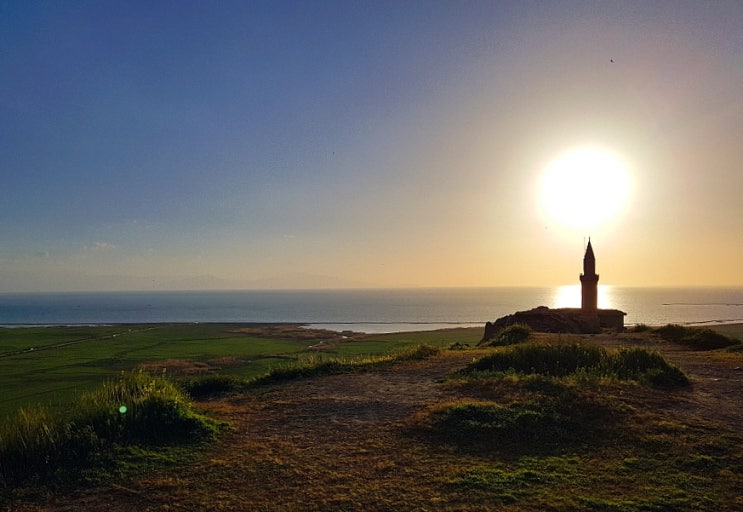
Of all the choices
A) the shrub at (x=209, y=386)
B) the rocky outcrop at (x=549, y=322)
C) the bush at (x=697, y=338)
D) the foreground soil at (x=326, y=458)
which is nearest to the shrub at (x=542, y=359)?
the foreground soil at (x=326, y=458)

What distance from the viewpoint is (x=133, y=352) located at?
63656 mm

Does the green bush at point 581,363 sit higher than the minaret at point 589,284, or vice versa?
the minaret at point 589,284

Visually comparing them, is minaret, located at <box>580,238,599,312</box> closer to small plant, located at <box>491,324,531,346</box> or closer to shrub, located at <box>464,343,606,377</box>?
small plant, located at <box>491,324,531,346</box>

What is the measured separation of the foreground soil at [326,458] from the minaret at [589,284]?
29.9 metres

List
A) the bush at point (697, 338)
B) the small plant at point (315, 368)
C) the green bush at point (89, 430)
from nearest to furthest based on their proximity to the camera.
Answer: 1. the green bush at point (89, 430)
2. the small plant at point (315, 368)
3. the bush at point (697, 338)

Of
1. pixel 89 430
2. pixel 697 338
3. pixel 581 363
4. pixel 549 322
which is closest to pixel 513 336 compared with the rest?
pixel 697 338

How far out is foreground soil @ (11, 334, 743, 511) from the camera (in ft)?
19.2

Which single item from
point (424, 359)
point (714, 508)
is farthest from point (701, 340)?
point (714, 508)

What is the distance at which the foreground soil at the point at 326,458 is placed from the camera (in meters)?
5.85

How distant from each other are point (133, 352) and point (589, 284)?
56730 millimetres

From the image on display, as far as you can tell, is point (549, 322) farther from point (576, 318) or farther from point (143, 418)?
point (143, 418)

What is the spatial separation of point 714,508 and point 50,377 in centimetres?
5324

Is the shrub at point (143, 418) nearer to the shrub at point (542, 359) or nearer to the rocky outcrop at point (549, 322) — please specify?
the shrub at point (542, 359)

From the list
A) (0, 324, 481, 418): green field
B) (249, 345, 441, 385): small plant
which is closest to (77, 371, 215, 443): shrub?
(249, 345, 441, 385): small plant
